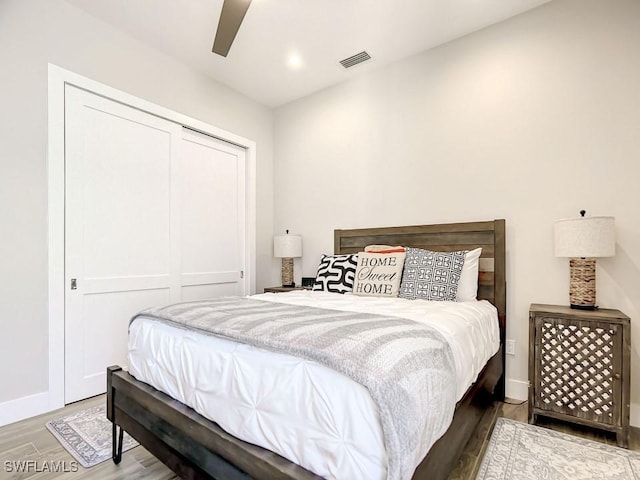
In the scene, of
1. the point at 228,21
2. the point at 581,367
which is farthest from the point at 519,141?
the point at 228,21

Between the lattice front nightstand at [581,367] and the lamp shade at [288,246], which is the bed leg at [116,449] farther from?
the lattice front nightstand at [581,367]

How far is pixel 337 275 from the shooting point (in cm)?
305

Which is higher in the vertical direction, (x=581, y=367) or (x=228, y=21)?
(x=228, y=21)

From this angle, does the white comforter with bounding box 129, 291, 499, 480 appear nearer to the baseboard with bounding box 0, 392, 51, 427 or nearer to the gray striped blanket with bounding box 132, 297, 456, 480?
the gray striped blanket with bounding box 132, 297, 456, 480

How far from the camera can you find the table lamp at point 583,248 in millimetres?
2094

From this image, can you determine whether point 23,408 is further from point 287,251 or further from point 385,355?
point 385,355

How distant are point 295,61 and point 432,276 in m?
2.40

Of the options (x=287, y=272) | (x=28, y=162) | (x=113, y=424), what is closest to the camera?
(x=113, y=424)

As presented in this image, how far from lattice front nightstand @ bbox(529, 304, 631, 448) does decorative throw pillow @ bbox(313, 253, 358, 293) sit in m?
1.37

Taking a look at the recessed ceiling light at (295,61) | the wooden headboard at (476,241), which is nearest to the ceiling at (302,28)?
the recessed ceiling light at (295,61)

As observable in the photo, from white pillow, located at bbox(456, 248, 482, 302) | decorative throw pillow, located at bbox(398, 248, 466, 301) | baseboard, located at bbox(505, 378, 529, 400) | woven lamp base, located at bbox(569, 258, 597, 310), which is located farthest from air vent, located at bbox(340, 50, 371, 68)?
baseboard, located at bbox(505, 378, 529, 400)

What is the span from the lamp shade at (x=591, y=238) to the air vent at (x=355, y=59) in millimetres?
2245

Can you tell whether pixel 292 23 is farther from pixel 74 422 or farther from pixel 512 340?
pixel 74 422

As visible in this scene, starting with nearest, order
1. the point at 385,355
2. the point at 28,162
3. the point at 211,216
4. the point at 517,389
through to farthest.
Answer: the point at 385,355
the point at 28,162
the point at 517,389
the point at 211,216
